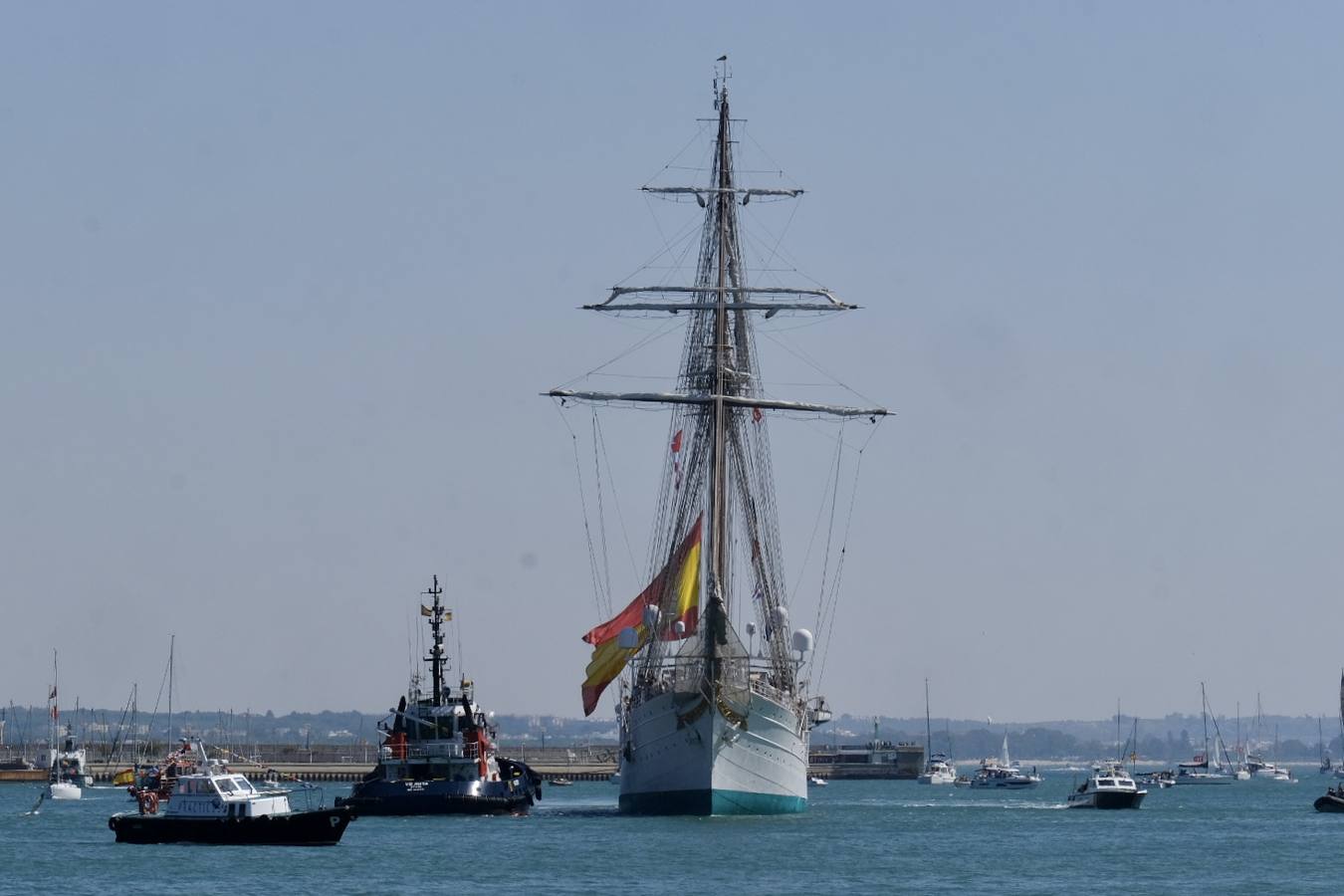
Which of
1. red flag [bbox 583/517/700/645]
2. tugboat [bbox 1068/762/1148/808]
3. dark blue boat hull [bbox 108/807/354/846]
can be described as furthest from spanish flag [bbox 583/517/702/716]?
tugboat [bbox 1068/762/1148/808]

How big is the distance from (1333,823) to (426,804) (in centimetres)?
4761

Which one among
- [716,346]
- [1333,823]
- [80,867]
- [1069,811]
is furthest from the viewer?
[1069,811]

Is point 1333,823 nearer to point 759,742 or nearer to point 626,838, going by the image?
Result: point 759,742

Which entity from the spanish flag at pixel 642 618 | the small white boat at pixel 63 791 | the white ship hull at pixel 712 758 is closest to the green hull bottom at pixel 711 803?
the white ship hull at pixel 712 758

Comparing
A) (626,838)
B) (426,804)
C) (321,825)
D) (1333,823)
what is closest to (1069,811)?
(1333,823)

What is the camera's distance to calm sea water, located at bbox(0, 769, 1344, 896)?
78.2m

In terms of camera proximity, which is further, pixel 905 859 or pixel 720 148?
pixel 720 148

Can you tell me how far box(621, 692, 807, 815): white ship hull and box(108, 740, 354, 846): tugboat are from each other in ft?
55.4

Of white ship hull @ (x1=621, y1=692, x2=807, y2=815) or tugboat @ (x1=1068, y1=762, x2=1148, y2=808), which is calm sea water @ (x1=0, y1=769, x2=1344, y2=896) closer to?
white ship hull @ (x1=621, y1=692, x2=807, y2=815)

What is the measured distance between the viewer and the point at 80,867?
85.8 metres

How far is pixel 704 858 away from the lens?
85625 mm

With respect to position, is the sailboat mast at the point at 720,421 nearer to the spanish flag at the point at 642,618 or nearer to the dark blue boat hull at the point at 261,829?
the spanish flag at the point at 642,618

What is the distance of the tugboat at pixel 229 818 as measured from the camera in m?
91.2

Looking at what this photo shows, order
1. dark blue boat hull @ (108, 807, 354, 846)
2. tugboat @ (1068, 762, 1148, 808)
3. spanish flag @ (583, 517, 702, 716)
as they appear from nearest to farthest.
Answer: dark blue boat hull @ (108, 807, 354, 846) → spanish flag @ (583, 517, 702, 716) → tugboat @ (1068, 762, 1148, 808)
